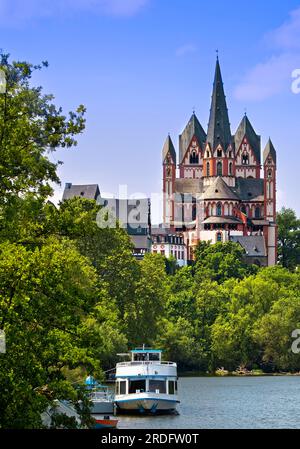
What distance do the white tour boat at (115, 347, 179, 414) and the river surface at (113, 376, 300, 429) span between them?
1285mm

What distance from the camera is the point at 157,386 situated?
65312 mm

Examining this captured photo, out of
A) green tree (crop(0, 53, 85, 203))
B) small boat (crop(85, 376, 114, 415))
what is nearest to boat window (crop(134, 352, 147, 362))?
small boat (crop(85, 376, 114, 415))

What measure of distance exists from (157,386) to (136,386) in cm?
110

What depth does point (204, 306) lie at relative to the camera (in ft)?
435

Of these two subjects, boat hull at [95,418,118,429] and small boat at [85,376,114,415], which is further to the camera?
small boat at [85,376,114,415]

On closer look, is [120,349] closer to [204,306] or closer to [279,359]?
[279,359]

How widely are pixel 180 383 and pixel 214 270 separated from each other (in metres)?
91.6

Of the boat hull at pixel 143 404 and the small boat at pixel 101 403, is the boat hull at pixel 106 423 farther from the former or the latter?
the boat hull at pixel 143 404

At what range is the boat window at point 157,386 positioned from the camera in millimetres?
64938

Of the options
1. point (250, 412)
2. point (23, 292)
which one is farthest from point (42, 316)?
point (250, 412)

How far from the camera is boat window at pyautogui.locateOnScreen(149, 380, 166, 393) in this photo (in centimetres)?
6494

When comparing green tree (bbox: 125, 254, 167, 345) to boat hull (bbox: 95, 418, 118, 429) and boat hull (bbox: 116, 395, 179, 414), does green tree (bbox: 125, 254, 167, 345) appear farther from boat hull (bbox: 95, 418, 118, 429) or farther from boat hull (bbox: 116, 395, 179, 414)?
boat hull (bbox: 95, 418, 118, 429)
